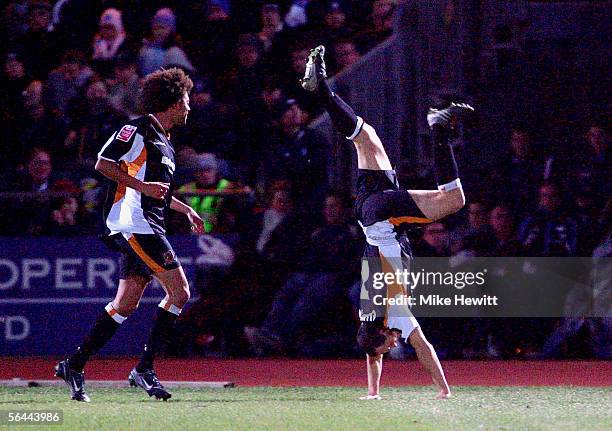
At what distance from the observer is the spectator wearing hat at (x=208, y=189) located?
43.2 ft

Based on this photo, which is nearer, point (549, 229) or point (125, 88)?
point (549, 229)

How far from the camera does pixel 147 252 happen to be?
28.8ft

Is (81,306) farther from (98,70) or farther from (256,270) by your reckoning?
(98,70)

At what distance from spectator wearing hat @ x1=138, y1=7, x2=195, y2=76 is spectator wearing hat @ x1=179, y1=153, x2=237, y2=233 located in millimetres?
1663

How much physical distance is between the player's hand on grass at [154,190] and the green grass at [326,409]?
1.47m

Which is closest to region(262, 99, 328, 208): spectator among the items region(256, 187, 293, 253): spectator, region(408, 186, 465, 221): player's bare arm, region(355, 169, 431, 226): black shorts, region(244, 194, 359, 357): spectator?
region(256, 187, 293, 253): spectator

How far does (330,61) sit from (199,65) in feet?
5.60

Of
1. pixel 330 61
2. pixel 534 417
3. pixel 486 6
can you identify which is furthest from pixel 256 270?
pixel 534 417

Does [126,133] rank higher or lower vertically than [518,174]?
higher

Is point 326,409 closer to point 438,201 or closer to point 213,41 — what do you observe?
point 438,201

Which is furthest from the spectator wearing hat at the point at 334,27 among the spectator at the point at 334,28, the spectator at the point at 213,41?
the spectator at the point at 213,41

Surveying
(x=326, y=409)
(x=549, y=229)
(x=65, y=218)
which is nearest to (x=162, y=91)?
(x=326, y=409)

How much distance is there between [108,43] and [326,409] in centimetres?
822

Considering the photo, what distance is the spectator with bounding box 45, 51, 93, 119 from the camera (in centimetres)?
1492
